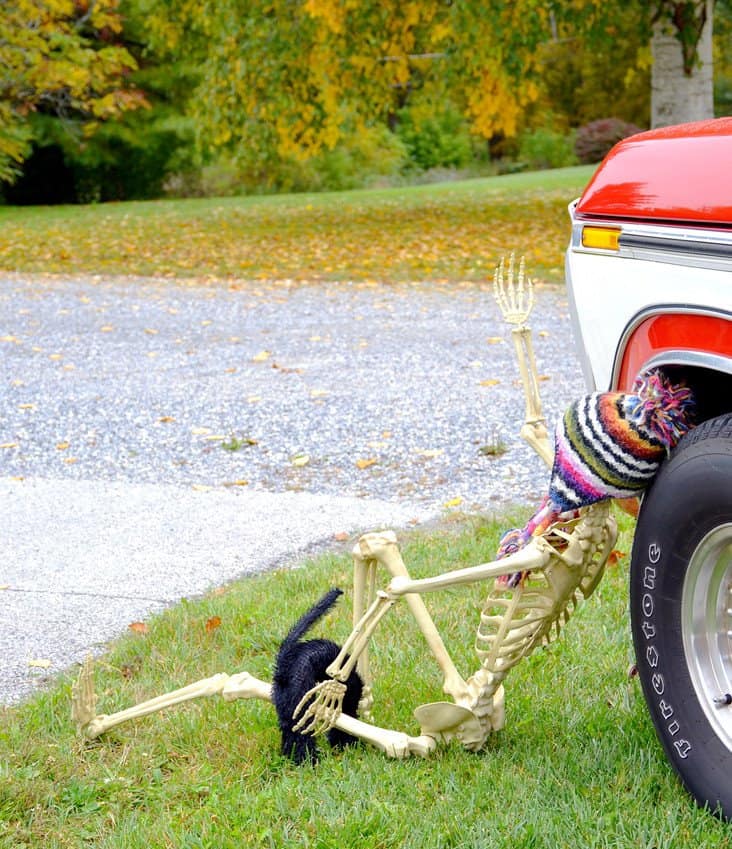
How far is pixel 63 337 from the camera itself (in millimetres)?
10312

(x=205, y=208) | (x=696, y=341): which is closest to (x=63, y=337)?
(x=696, y=341)

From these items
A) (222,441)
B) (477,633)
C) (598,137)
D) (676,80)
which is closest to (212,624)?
(477,633)

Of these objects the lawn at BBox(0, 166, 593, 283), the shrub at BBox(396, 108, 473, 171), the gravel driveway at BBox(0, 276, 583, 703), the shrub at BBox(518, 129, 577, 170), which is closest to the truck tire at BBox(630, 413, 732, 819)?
the gravel driveway at BBox(0, 276, 583, 703)

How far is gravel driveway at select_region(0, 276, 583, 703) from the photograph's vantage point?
4.63 meters

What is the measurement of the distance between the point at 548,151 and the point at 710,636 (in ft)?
120

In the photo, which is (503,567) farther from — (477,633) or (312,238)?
(312,238)

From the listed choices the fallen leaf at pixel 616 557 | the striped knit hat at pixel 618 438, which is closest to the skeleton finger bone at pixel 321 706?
the striped knit hat at pixel 618 438

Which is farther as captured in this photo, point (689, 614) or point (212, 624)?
point (212, 624)

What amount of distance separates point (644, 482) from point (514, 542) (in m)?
0.40

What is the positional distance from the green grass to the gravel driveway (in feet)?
1.67

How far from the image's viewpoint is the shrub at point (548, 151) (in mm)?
37281

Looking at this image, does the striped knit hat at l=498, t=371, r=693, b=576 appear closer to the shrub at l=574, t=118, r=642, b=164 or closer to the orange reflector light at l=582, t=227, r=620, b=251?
the orange reflector light at l=582, t=227, r=620, b=251

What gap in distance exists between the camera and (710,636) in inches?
96.4

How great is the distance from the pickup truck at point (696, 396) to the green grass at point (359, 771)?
0.71 feet
